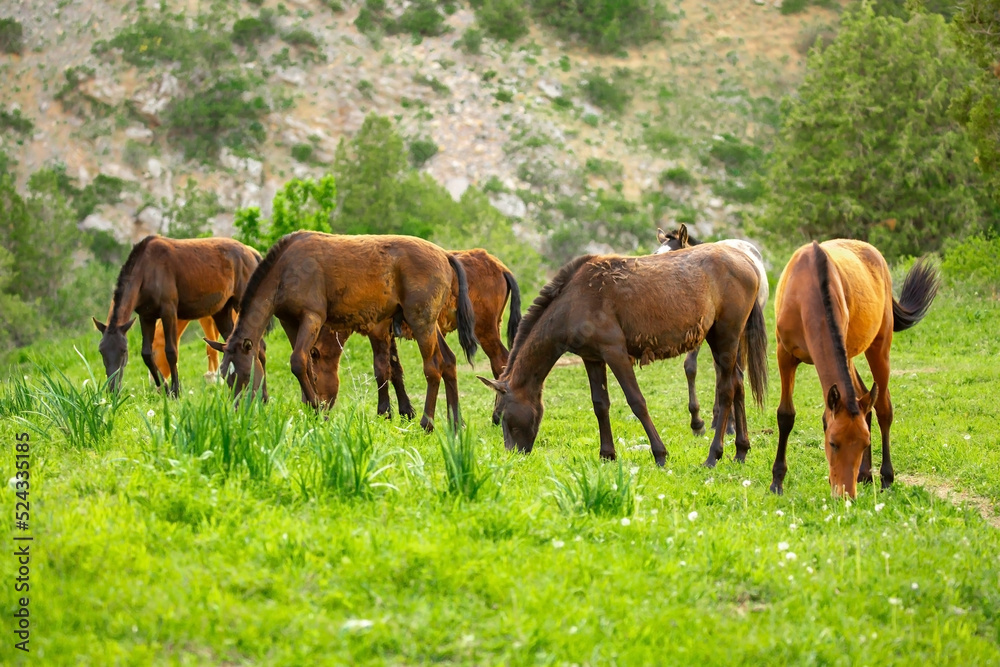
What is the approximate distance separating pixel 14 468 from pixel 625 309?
5252 mm

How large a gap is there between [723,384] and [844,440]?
250 cm

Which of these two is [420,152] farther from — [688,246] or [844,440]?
[844,440]

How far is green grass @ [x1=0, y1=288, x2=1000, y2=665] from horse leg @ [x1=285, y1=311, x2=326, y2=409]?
2332mm

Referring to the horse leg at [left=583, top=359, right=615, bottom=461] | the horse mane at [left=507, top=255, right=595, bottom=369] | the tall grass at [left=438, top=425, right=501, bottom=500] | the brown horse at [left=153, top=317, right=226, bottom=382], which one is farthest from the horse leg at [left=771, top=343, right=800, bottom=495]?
the brown horse at [left=153, top=317, right=226, bottom=382]

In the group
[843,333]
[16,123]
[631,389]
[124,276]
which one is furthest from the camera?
[16,123]

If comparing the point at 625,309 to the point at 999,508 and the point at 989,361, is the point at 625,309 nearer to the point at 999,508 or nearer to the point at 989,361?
the point at 999,508

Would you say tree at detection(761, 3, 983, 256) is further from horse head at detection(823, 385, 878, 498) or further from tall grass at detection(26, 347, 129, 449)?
tall grass at detection(26, 347, 129, 449)

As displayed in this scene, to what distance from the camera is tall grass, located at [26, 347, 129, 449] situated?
623 centimetres

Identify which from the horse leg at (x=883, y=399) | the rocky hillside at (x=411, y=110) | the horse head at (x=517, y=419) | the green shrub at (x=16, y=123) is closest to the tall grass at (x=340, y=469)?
the horse head at (x=517, y=419)

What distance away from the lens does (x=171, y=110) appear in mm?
44188

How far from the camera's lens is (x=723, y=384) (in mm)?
9102

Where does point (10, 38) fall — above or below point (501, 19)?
below

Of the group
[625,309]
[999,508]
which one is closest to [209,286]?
[625,309]

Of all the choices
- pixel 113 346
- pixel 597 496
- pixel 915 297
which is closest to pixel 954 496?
pixel 915 297
